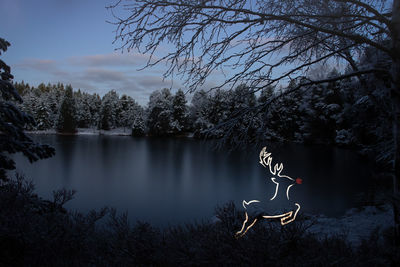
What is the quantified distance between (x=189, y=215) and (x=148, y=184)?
6.11 m

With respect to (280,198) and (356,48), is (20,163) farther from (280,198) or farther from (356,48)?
(356,48)

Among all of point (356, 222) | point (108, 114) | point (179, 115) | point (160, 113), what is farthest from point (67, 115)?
point (356, 222)

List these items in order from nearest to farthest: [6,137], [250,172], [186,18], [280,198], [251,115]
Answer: [186,18] → [251,115] → [6,137] → [280,198] → [250,172]

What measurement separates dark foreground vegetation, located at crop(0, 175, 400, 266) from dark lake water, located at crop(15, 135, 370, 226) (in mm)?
4572

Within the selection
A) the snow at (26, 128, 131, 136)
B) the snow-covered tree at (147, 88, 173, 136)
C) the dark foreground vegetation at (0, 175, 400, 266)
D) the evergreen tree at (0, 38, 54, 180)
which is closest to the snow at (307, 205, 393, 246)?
the dark foreground vegetation at (0, 175, 400, 266)

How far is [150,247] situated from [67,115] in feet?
186

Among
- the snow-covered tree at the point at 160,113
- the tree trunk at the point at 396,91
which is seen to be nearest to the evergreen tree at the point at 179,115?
the snow-covered tree at the point at 160,113

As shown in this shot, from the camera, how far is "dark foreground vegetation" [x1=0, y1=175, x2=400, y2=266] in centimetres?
331

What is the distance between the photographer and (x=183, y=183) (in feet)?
54.4

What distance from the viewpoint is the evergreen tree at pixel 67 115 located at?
53.0 meters

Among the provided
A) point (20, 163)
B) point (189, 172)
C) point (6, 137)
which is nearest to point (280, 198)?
point (189, 172)

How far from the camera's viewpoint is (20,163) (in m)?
21.0

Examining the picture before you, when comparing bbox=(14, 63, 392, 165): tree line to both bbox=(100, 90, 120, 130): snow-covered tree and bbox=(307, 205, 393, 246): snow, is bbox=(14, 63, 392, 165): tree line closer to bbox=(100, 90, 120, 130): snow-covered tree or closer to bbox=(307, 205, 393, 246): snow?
bbox=(100, 90, 120, 130): snow-covered tree

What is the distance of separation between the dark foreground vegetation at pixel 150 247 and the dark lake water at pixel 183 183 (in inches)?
180
